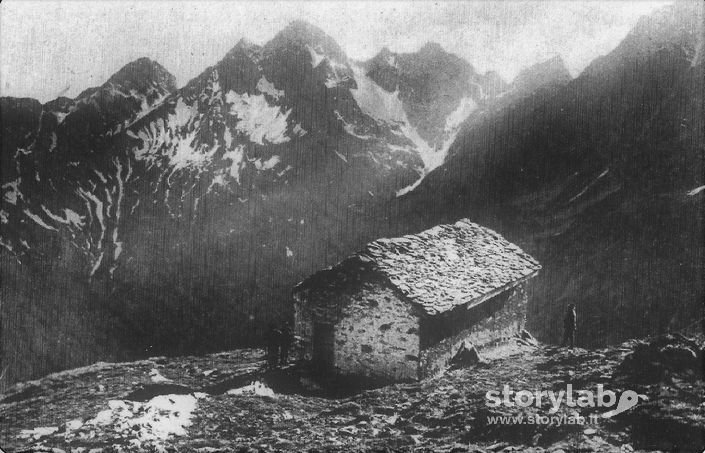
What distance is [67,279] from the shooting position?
32.2ft

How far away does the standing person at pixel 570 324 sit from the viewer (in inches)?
356

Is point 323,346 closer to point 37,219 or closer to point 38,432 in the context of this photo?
point 38,432

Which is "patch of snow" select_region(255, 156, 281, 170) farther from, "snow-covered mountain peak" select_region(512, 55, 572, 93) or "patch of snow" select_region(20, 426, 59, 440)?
"patch of snow" select_region(20, 426, 59, 440)

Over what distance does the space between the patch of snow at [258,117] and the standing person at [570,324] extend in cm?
524

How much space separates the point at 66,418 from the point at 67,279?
242cm

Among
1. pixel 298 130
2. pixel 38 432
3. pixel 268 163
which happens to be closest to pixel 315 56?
pixel 298 130

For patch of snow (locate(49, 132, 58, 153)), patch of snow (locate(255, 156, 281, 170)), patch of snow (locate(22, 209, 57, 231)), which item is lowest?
patch of snow (locate(22, 209, 57, 231))

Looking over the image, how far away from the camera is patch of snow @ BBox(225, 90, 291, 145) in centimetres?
912

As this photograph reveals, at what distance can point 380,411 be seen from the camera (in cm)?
788

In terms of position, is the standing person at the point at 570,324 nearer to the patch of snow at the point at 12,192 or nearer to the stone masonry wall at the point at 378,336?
the stone masonry wall at the point at 378,336

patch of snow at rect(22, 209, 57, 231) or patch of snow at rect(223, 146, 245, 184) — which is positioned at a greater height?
patch of snow at rect(223, 146, 245, 184)

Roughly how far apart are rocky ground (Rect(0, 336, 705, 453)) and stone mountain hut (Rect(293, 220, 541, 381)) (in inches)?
14.9

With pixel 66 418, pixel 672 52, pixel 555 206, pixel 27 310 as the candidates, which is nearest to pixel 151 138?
pixel 27 310

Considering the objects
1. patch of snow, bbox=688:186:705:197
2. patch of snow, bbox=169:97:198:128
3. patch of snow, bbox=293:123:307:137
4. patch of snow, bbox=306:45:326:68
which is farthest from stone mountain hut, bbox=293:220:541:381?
patch of snow, bbox=169:97:198:128
